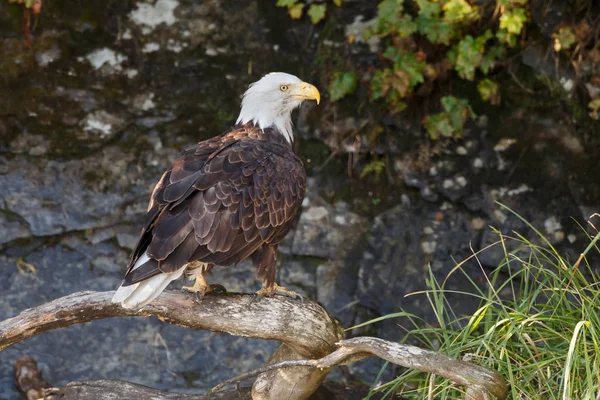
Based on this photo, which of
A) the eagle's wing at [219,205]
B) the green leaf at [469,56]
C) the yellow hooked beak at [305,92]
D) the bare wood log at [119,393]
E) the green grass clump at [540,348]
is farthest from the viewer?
the green leaf at [469,56]

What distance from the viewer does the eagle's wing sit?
10.1 feet

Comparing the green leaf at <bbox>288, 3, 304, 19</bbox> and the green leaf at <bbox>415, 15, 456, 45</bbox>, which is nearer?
the green leaf at <bbox>415, 15, 456, 45</bbox>

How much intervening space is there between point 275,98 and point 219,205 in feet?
2.89

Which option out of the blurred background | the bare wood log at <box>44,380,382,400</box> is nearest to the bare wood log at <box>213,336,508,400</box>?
the bare wood log at <box>44,380,382,400</box>

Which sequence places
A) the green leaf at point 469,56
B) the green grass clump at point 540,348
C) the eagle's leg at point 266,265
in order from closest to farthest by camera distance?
the green grass clump at point 540,348
the eagle's leg at point 266,265
the green leaf at point 469,56

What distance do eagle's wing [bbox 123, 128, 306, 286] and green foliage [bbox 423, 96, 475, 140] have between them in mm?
1471

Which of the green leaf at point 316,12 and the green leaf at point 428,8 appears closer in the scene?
the green leaf at point 428,8

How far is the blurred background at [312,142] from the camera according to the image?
16.0ft

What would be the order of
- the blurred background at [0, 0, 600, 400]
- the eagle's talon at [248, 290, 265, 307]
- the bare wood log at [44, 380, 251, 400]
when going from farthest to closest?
the blurred background at [0, 0, 600, 400] → the bare wood log at [44, 380, 251, 400] → the eagle's talon at [248, 290, 265, 307]

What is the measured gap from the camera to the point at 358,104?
514cm

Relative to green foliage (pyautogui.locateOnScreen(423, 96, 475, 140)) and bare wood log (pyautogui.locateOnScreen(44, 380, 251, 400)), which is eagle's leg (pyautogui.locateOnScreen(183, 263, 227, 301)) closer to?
bare wood log (pyautogui.locateOnScreen(44, 380, 251, 400))

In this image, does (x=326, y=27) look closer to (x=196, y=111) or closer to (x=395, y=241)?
(x=196, y=111)

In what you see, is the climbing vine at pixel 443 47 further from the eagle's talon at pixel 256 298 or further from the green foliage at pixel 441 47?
the eagle's talon at pixel 256 298

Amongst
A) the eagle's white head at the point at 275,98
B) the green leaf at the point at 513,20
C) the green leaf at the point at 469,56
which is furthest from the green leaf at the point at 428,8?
the eagle's white head at the point at 275,98
